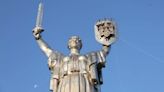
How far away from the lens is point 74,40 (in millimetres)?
16734

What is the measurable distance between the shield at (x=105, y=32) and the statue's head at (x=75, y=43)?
0.57 metres

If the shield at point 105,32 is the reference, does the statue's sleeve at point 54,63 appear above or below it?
below

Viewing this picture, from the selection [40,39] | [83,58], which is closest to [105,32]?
[83,58]

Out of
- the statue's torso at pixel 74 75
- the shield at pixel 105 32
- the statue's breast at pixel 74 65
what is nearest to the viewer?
the statue's torso at pixel 74 75

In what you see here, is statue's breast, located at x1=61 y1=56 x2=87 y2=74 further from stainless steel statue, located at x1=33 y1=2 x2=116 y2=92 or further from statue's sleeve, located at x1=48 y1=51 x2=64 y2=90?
statue's sleeve, located at x1=48 y1=51 x2=64 y2=90

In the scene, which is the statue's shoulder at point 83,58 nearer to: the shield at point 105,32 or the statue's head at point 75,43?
the statue's head at point 75,43

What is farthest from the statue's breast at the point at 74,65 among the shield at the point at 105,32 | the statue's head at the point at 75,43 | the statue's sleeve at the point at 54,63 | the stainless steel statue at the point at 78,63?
the shield at the point at 105,32

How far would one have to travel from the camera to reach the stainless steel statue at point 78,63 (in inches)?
619

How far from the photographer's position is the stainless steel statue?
51.6 feet

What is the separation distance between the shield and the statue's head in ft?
1.88

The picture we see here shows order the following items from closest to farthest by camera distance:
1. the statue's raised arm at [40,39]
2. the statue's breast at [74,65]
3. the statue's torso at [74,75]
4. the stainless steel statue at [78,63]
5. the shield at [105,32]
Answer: the statue's torso at [74,75], the stainless steel statue at [78,63], the statue's breast at [74,65], the shield at [105,32], the statue's raised arm at [40,39]

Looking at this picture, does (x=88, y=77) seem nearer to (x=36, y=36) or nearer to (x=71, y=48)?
(x=71, y=48)

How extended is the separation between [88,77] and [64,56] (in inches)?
43.9

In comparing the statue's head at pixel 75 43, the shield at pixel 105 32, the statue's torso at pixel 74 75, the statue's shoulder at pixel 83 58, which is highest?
the shield at pixel 105 32
